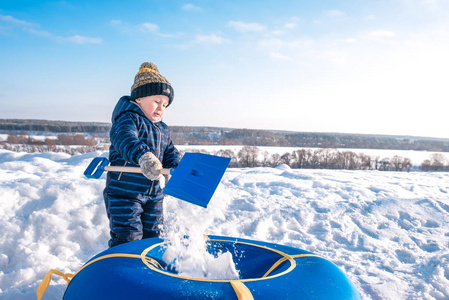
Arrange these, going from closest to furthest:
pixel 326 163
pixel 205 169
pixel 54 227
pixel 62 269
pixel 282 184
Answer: pixel 205 169 → pixel 62 269 → pixel 54 227 → pixel 282 184 → pixel 326 163

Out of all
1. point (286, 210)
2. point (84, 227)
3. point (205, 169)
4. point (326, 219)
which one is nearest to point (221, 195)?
point (286, 210)

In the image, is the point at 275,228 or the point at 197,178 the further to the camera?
the point at 275,228

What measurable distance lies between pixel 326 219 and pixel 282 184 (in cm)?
198

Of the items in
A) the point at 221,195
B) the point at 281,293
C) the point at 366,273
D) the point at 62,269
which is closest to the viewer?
the point at 281,293

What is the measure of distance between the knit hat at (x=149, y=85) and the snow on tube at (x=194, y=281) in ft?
3.43

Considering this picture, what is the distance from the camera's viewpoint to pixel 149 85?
2.27 meters

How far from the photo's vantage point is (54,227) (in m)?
3.43

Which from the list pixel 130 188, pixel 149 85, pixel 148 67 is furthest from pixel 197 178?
pixel 148 67

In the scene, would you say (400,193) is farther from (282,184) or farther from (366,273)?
(366,273)

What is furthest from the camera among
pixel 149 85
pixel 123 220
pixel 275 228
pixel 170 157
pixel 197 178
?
pixel 275 228

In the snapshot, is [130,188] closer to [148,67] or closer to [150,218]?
[150,218]

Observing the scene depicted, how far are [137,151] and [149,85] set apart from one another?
64 cm

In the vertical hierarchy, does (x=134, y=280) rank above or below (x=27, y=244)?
above

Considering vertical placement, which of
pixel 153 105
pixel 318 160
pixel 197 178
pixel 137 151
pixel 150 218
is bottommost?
pixel 318 160
